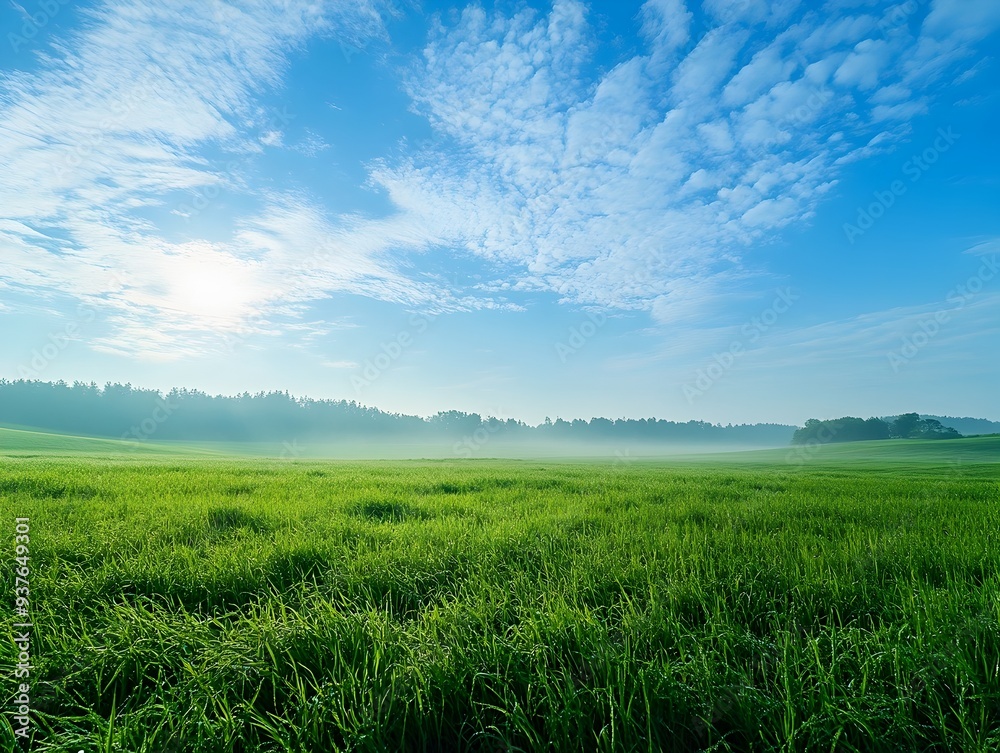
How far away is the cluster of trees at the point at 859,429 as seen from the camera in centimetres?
10444

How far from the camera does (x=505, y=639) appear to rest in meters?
2.46

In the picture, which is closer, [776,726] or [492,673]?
[776,726]

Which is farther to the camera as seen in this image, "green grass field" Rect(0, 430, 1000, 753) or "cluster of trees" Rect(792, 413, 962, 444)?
"cluster of trees" Rect(792, 413, 962, 444)

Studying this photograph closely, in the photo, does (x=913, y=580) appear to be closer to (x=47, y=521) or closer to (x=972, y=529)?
(x=972, y=529)

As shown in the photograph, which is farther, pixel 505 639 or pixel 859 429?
pixel 859 429

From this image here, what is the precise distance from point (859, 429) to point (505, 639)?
147 meters

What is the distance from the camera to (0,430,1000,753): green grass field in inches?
73.1

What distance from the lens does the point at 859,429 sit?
4525 inches

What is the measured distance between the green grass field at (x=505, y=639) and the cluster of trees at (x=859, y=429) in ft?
418

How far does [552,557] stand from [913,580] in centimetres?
267

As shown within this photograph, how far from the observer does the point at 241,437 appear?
121250 mm

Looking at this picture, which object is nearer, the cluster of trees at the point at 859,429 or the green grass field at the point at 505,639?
the green grass field at the point at 505,639

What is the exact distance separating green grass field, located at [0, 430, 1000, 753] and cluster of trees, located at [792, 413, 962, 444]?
127 meters

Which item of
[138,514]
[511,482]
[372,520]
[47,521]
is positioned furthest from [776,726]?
[511,482]
